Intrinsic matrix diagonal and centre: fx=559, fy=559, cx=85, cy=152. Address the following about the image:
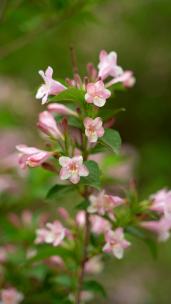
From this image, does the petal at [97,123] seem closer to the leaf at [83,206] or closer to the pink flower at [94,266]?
the leaf at [83,206]

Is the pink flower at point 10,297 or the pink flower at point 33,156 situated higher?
the pink flower at point 33,156

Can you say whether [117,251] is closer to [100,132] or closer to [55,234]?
[55,234]

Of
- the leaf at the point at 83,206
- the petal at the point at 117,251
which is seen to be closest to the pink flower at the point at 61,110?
the leaf at the point at 83,206

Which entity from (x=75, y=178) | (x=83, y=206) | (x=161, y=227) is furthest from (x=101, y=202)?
(x=161, y=227)

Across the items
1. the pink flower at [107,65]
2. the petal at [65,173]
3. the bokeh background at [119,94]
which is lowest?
the petal at [65,173]

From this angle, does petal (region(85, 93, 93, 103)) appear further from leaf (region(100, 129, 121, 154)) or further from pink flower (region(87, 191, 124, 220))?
pink flower (region(87, 191, 124, 220))

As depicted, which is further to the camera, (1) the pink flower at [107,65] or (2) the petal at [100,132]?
(1) the pink flower at [107,65]

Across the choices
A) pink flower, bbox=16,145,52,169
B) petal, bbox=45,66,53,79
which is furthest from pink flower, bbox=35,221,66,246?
petal, bbox=45,66,53,79
